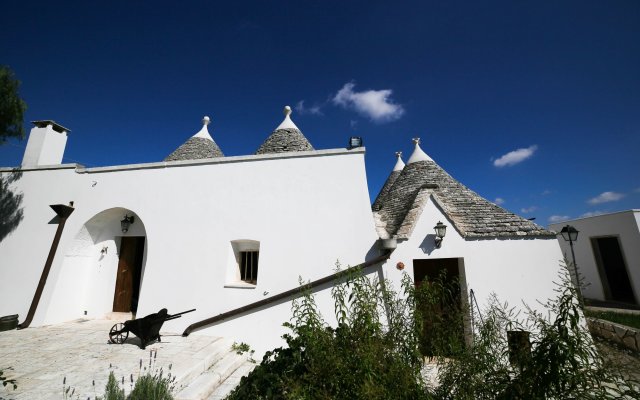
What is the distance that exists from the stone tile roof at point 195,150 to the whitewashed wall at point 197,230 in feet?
8.27

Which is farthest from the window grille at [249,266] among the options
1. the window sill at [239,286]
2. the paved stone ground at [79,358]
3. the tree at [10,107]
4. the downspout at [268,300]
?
the tree at [10,107]

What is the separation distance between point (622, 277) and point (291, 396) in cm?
1616

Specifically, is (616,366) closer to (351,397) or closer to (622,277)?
(351,397)

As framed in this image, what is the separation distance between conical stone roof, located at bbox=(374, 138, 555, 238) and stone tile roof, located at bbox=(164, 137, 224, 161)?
23.8 feet

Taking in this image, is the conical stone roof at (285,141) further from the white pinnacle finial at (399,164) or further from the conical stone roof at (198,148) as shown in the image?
the white pinnacle finial at (399,164)

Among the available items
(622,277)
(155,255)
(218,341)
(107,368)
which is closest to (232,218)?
(155,255)

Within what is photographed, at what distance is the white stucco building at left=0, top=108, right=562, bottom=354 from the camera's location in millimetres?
5496

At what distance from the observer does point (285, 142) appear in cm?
909

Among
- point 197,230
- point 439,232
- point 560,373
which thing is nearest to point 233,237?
point 197,230

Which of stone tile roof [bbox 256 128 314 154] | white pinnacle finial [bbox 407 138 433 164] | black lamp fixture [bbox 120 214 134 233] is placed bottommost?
black lamp fixture [bbox 120 214 134 233]

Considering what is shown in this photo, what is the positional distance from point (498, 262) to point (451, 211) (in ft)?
4.80

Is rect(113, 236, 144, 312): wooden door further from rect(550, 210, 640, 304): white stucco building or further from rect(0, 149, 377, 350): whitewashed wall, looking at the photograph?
rect(550, 210, 640, 304): white stucco building

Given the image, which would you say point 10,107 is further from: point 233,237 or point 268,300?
point 268,300

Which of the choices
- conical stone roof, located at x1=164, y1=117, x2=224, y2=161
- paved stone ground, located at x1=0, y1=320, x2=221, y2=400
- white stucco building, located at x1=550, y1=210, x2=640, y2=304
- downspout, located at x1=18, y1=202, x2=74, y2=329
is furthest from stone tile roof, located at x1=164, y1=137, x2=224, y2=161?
white stucco building, located at x1=550, y1=210, x2=640, y2=304
